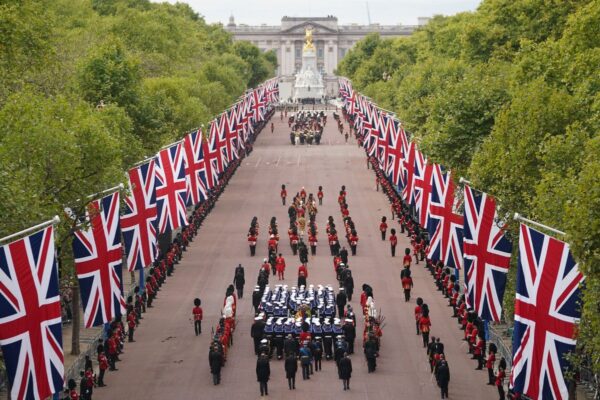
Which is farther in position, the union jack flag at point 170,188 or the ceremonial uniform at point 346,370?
the union jack flag at point 170,188

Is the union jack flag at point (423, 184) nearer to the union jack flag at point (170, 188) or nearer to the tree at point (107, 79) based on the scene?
the union jack flag at point (170, 188)

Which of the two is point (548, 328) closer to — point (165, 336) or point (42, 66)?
point (165, 336)

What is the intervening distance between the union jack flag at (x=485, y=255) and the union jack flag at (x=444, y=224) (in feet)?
20.5

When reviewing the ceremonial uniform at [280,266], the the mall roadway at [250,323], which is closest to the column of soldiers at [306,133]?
the the mall roadway at [250,323]

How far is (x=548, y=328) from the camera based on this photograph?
27250 millimetres

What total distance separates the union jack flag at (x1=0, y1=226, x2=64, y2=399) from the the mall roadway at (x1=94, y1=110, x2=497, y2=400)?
7.78 meters

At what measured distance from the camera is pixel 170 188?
51.6 m

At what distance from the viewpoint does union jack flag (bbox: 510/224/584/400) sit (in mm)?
26688

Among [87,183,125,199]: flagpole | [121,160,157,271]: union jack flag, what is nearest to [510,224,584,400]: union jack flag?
[87,183,125,199]: flagpole

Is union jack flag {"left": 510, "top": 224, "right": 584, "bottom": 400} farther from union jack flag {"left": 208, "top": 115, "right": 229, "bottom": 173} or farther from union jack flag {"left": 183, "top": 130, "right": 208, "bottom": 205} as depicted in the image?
union jack flag {"left": 208, "top": 115, "right": 229, "bottom": 173}

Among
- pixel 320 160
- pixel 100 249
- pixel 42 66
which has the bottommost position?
pixel 320 160

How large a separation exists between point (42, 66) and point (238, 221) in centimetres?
1915

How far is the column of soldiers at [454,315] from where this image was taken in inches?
1403

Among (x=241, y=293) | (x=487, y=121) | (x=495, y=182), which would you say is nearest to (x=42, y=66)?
(x=241, y=293)
